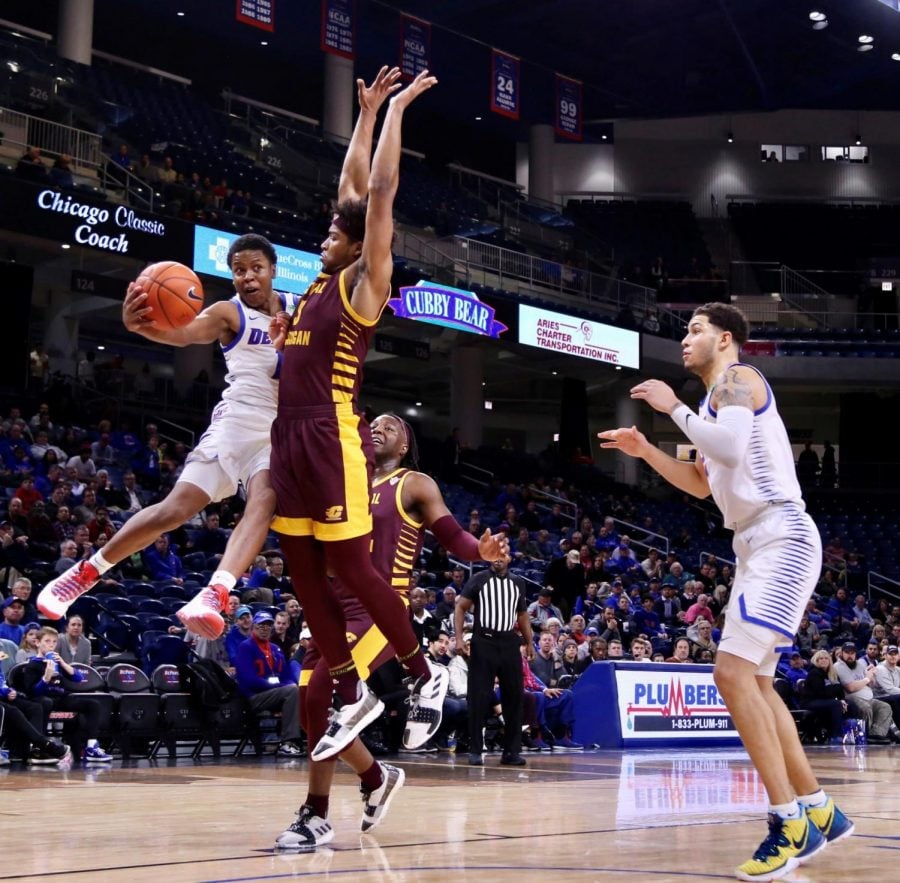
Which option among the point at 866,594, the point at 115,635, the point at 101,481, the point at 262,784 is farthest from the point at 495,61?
the point at 262,784

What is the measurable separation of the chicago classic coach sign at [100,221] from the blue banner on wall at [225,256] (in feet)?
2.53

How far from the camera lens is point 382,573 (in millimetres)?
6473

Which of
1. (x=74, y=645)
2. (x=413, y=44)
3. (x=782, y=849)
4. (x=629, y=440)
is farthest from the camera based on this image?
(x=413, y=44)

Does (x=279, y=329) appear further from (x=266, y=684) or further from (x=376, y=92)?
(x=266, y=684)

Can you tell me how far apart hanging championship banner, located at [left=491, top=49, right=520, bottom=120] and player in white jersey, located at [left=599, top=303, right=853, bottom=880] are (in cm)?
2698

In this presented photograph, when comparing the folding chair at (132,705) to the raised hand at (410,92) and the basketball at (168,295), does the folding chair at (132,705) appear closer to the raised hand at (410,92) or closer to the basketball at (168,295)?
the basketball at (168,295)

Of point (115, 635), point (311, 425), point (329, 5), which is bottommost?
point (115, 635)

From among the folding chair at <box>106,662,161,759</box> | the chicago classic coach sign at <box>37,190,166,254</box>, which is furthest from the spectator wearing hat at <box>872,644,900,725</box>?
the chicago classic coach sign at <box>37,190,166,254</box>

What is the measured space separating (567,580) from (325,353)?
49.8 feet

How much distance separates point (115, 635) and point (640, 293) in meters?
21.9

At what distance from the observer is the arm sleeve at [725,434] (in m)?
4.82

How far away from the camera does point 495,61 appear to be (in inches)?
1230

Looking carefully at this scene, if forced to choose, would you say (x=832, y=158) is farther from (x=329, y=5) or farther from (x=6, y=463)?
(x=6, y=463)

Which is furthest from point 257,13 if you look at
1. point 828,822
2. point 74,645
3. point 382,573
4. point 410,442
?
point 828,822
